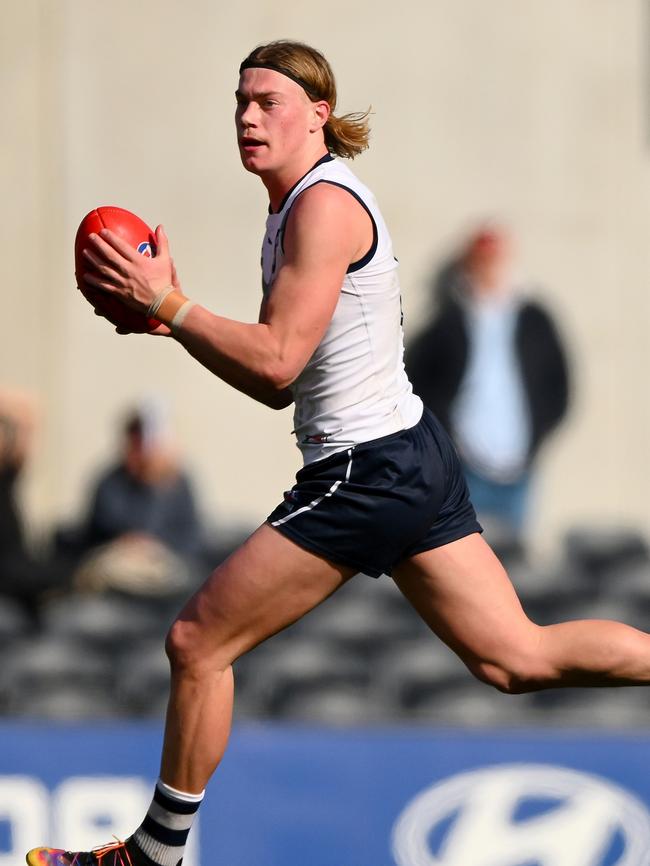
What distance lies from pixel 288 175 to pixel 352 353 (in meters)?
0.46

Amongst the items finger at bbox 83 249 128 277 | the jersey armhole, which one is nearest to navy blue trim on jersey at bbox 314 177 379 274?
the jersey armhole

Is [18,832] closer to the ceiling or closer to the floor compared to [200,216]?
closer to the floor

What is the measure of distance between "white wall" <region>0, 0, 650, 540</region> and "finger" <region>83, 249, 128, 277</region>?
6311mm

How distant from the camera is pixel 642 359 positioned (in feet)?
34.0

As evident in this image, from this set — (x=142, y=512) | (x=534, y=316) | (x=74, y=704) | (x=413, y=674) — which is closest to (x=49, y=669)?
(x=74, y=704)

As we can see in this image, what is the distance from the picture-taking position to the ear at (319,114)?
3.95 m

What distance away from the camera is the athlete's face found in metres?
3.88

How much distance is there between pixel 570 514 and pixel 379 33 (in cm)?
327

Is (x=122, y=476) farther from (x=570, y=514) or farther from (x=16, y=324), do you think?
(x=570, y=514)

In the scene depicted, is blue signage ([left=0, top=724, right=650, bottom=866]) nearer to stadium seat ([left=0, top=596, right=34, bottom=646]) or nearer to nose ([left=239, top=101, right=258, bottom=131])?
stadium seat ([left=0, top=596, right=34, bottom=646])

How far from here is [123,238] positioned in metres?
3.79

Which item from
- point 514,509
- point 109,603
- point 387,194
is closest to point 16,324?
point 387,194

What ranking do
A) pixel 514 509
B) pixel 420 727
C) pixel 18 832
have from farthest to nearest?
pixel 514 509 → pixel 420 727 → pixel 18 832

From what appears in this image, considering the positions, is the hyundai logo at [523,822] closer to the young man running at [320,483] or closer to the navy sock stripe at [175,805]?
the young man running at [320,483]
